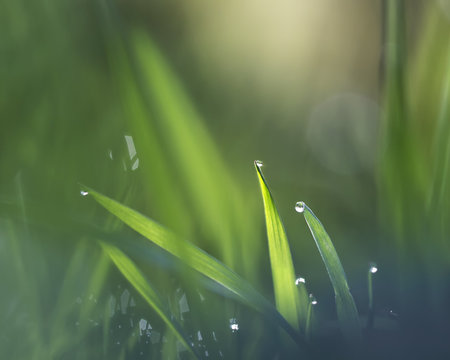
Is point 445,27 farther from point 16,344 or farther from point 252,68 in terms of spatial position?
point 16,344

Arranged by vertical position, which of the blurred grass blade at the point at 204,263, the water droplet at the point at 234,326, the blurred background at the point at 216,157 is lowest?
the water droplet at the point at 234,326

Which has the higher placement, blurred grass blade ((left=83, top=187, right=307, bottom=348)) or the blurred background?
the blurred background

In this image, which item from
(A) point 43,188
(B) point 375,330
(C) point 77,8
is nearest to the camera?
(B) point 375,330

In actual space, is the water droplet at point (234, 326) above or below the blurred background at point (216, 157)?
below

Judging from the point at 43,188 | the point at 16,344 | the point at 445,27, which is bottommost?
the point at 16,344

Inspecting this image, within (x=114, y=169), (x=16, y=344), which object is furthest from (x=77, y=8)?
(x=16, y=344)

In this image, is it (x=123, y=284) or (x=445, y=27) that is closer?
(x=123, y=284)
